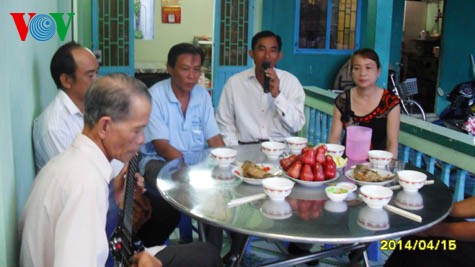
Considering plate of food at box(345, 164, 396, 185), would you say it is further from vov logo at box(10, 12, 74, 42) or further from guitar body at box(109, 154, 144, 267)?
vov logo at box(10, 12, 74, 42)

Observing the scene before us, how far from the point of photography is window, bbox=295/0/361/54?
694 cm

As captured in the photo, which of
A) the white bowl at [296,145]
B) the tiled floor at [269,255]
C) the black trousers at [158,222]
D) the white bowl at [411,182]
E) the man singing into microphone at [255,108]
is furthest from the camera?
the man singing into microphone at [255,108]

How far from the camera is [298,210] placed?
1.75 metres

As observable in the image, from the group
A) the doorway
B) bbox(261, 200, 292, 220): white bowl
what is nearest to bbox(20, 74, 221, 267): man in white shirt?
bbox(261, 200, 292, 220): white bowl

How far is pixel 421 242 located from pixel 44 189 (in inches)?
61.3

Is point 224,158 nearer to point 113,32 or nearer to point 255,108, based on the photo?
point 255,108

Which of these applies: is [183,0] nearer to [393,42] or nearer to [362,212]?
[393,42]

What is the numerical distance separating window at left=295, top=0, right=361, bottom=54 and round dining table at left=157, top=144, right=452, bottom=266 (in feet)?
16.6

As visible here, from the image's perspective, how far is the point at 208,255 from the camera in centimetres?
194

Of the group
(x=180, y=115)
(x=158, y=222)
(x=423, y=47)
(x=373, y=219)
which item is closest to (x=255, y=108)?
(x=180, y=115)

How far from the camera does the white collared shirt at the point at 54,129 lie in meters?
1.97

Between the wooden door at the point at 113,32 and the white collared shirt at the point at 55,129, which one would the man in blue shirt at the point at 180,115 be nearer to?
the white collared shirt at the point at 55,129

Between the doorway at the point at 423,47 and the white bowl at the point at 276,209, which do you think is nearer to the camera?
the white bowl at the point at 276,209

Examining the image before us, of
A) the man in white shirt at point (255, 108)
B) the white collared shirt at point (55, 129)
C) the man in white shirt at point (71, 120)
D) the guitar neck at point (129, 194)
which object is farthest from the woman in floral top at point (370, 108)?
the white collared shirt at point (55, 129)
